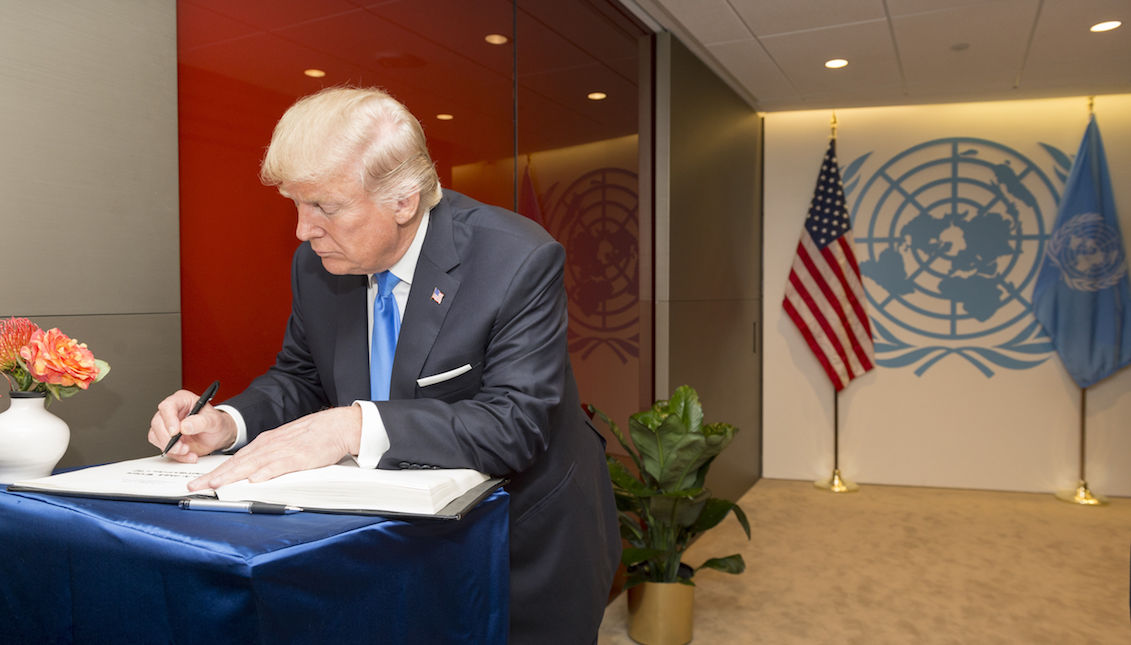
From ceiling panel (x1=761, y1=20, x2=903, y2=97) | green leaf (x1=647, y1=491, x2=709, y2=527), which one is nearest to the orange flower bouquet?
green leaf (x1=647, y1=491, x2=709, y2=527)

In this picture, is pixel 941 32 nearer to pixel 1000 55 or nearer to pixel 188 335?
pixel 1000 55

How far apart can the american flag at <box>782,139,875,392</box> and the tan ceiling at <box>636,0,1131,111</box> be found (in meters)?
0.62

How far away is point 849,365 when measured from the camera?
17.0 ft

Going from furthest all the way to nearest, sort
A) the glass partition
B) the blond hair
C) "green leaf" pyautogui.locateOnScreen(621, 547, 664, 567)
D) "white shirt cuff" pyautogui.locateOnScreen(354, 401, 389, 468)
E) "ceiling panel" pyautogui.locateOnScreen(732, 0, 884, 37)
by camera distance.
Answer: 1. "ceiling panel" pyautogui.locateOnScreen(732, 0, 884, 37)
2. "green leaf" pyautogui.locateOnScreen(621, 547, 664, 567)
3. the glass partition
4. the blond hair
5. "white shirt cuff" pyautogui.locateOnScreen(354, 401, 389, 468)

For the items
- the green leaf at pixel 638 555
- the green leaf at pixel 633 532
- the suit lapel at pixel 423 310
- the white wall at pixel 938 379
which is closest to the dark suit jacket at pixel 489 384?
the suit lapel at pixel 423 310

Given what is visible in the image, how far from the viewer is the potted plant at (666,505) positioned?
8.99ft

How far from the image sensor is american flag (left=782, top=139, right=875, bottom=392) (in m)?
5.14

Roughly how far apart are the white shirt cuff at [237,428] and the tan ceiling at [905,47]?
8.77ft

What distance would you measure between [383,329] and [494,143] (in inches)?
54.3

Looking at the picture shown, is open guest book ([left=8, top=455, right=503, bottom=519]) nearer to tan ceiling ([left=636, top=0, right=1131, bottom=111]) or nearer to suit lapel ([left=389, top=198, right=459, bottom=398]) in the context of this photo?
suit lapel ([left=389, top=198, right=459, bottom=398])

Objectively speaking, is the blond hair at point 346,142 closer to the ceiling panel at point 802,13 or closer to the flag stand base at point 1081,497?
the ceiling panel at point 802,13

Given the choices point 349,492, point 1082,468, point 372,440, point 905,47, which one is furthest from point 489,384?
point 1082,468

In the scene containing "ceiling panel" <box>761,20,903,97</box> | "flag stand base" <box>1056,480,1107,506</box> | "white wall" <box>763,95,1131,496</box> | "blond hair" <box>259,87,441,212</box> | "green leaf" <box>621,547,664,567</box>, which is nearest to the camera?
"blond hair" <box>259,87,441,212</box>

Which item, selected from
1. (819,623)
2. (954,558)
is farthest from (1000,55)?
(819,623)
